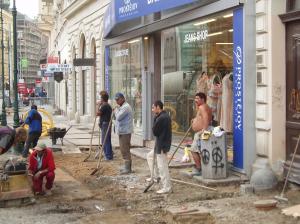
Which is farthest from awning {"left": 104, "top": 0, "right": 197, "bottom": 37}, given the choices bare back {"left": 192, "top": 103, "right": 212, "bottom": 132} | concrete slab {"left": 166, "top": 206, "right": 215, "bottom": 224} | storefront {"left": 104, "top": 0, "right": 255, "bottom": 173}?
concrete slab {"left": 166, "top": 206, "right": 215, "bottom": 224}

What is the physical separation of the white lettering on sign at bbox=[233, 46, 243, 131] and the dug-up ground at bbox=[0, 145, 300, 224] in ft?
3.94

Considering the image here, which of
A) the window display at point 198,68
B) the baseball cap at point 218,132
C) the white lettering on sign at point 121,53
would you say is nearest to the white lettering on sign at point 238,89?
the baseball cap at point 218,132

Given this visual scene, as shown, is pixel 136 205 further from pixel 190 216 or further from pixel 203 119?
pixel 203 119

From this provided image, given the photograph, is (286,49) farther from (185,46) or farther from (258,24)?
(185,46)

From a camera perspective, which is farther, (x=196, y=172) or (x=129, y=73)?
(x=129, y=73)

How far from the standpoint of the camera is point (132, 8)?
14.4 meters

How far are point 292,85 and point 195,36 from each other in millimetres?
3853

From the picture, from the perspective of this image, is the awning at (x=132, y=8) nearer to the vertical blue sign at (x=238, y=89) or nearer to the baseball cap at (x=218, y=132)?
the vertical blue sign at (x=238, y=89)

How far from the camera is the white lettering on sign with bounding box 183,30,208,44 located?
12309 mm

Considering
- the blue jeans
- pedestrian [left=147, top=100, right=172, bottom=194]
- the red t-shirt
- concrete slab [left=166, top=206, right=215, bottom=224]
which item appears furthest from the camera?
the blue jeans

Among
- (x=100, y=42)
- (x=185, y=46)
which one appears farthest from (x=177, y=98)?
(x=100, y=42)

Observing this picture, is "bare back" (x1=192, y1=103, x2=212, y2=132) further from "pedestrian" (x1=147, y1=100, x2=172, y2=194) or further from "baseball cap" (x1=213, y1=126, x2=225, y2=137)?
"pedestrian" (x1=147, y1=100, x2=172, y2=194)

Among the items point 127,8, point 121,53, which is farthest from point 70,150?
point 127,8

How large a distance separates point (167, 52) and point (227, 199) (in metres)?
6.50
